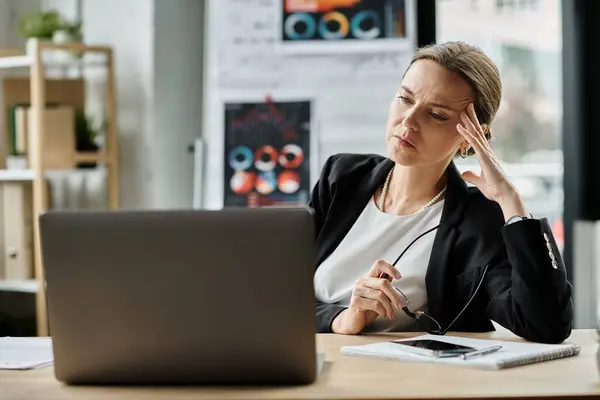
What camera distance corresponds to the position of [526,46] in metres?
4.05

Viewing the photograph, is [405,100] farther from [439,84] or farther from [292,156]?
[292,156]

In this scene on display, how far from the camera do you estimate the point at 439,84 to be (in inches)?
82.9

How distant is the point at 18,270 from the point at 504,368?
281 centimetres

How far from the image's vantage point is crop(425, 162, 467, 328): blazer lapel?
2051mm

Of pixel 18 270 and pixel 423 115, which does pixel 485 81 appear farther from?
pixel 18 270

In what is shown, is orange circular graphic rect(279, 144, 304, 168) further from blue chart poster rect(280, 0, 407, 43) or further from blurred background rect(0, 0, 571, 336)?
blue chart poster rect(280, 0, 407, 43)

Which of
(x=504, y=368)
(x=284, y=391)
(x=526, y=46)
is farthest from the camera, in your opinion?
(x=526, y=46)

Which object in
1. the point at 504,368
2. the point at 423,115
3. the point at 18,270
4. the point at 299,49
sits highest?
the point at 299,49

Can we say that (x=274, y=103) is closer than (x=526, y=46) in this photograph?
Yes

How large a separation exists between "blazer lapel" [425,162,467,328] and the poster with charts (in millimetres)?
1698

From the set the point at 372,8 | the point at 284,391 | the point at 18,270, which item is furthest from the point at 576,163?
the point at 284,391

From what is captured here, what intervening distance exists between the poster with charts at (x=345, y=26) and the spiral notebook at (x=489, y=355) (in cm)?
219

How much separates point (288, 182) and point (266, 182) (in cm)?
9

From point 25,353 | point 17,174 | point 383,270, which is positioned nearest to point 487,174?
point 383,270
